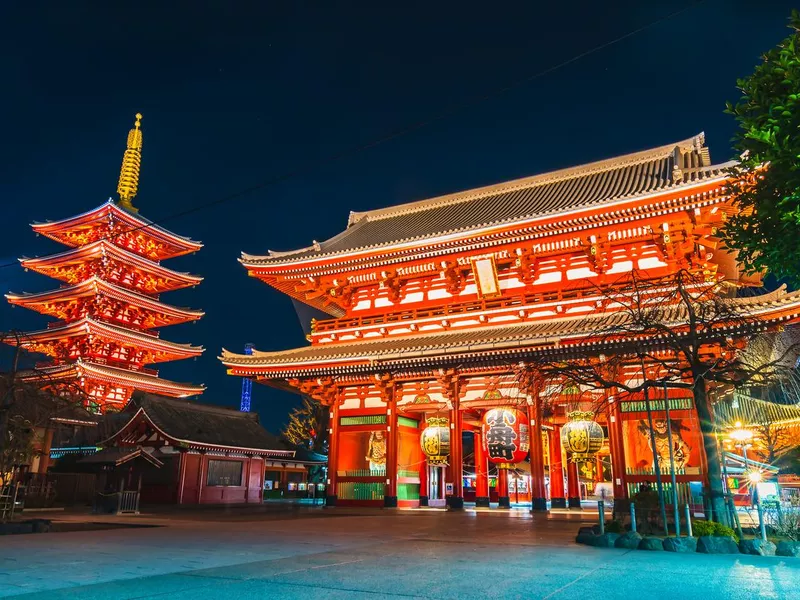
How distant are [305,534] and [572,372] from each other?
23.8 ft

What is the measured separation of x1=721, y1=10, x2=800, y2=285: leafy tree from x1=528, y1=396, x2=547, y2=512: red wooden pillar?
12488mm

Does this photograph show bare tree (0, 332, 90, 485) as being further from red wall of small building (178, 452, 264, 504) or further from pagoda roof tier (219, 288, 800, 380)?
red wall of small building (178, 452, 264, 504)

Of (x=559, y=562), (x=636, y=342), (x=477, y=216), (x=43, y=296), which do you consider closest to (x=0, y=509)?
(x=559, y=562)

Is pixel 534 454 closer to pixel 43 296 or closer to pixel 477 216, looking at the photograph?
pixel 477 216

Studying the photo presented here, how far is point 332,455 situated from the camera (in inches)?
945

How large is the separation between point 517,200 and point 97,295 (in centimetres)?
3608

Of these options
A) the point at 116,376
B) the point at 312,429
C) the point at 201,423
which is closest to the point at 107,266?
the point at 116,376

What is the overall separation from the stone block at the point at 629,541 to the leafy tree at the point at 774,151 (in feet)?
17.0

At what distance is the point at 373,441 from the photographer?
2461 cm

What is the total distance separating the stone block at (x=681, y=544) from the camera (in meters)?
9.86

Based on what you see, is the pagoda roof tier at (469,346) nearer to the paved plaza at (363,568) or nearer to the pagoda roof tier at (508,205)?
the pagoda roof tier at (508,205)

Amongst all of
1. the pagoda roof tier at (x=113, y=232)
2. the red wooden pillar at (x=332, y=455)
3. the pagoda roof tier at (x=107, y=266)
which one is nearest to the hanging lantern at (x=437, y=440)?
the red wooden pillar at (x=332, y=455)

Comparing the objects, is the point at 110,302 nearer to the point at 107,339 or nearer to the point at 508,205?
the point at 107,339

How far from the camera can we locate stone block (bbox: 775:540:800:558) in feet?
30.3
